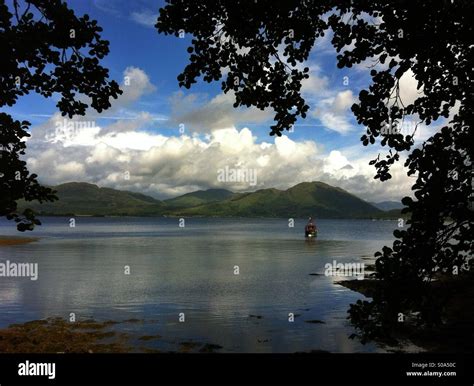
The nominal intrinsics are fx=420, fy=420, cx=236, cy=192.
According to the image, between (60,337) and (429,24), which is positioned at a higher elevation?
(429,24)

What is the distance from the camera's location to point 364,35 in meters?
7.67

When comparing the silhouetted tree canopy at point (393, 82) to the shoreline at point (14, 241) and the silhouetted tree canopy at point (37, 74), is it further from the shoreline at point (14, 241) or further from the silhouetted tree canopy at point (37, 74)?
the shoreline at point (14, 241)

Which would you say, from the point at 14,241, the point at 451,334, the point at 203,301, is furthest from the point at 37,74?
the point at 14,241

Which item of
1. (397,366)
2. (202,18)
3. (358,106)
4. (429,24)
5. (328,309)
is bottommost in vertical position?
(328,309)

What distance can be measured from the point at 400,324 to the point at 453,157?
2.94 metres

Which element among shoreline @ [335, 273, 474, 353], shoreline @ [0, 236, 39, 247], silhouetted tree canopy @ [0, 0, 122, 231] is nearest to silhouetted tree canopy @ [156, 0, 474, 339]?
silhouetted tree canopy @ [0, 0, 122, 231]

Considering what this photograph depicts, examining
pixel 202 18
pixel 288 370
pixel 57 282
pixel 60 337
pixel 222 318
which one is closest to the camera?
pixel 288 370

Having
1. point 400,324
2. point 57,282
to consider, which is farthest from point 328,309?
point 57,282

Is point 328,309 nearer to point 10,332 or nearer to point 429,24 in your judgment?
point 10,332

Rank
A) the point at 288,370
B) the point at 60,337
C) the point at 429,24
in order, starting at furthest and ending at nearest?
the point at 60,337
the point at 429,24
the point at 288,370

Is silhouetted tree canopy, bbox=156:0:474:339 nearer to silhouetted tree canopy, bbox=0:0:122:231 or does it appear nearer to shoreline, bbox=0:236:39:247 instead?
silhouetted tree canopy, bbox=0:0:122:231

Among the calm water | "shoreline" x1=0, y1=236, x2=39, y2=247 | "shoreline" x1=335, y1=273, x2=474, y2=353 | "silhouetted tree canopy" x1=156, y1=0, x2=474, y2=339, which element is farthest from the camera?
"shoreline" x1=0, y1=236, x2=39, y2=247

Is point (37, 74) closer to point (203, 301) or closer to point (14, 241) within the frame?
point (203, 301)

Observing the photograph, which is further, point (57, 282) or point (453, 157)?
point (57, 282)
